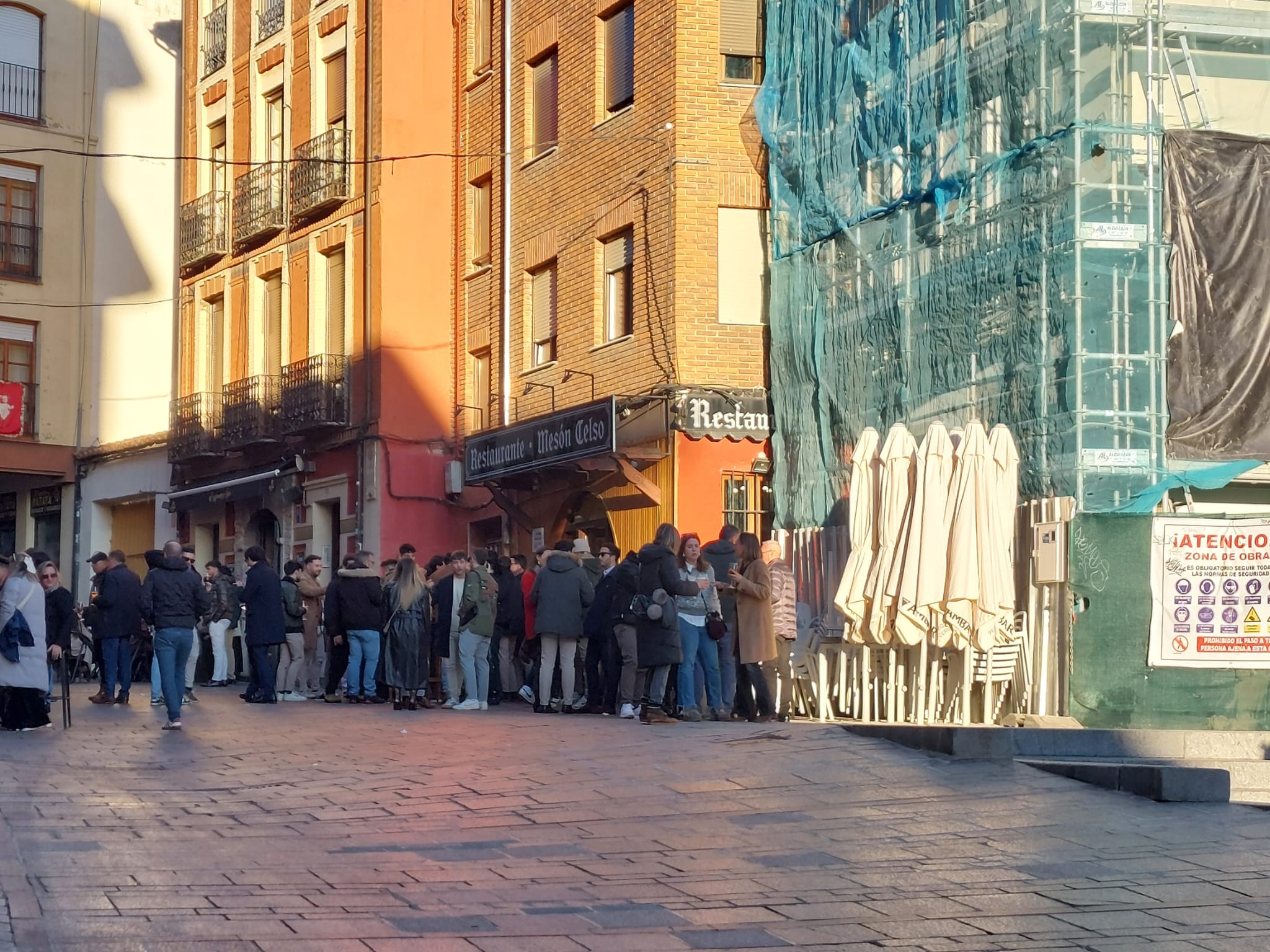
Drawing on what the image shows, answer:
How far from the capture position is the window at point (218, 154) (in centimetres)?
3669

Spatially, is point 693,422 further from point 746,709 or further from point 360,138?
A: point 360,138

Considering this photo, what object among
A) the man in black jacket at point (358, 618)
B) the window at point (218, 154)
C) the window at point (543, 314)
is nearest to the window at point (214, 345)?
Result: the window at point (218, 154)

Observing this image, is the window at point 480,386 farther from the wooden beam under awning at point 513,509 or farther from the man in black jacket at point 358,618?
the man in black jacket at point 358,618

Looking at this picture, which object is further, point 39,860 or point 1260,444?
point 1260,444

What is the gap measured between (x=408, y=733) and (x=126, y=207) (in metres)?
25.6

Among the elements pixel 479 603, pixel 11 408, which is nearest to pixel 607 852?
pixel 479 603

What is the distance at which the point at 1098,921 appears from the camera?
8.14 meters

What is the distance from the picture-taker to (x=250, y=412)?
33250mm

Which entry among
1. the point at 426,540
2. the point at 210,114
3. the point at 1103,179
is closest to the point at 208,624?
the point at 426,540

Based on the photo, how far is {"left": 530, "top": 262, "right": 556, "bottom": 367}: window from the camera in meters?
27.3

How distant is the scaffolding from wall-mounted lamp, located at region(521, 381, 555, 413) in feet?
14.5

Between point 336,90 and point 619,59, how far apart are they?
334 inches

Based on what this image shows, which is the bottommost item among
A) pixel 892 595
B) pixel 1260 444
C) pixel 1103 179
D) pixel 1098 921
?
pixel 1098 921

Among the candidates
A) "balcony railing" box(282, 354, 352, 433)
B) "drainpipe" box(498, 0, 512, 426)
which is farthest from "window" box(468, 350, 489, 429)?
"balcony railing" box(282, 354, 352, 433)
